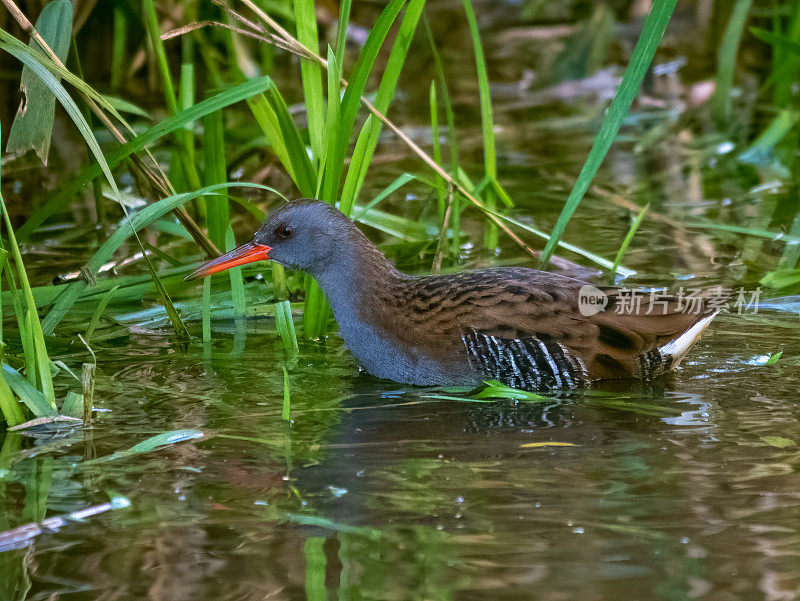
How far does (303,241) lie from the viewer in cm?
413

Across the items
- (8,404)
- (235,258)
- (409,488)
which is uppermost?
(235,258)

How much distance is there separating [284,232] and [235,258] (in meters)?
0.20

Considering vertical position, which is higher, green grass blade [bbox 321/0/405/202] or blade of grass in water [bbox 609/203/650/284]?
green grass blade [bbox 321/0/405/202]

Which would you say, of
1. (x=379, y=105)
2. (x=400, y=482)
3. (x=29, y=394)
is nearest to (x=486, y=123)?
(x=379, y=105)

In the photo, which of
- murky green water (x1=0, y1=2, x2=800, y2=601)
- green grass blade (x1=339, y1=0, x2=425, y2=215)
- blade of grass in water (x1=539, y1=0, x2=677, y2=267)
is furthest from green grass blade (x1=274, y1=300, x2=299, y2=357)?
blade of grass in water (x1=539, y1=0, x2=677, y2=267)

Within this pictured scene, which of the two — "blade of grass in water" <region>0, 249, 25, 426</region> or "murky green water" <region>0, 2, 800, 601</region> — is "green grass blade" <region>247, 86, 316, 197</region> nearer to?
"murky green water" <region>0, 2, 800, 601</region>

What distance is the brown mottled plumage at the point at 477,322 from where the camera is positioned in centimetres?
392

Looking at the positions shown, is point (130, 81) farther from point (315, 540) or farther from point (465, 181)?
point (315, 540)

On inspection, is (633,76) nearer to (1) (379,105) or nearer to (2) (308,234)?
(1) (379,105)

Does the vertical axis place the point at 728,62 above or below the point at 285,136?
above

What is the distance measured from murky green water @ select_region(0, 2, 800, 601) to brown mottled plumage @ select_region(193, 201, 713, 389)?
11 centimetres

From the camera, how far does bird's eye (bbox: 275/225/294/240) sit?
4141 mm

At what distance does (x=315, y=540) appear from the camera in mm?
2721

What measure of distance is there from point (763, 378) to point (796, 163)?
298cm
